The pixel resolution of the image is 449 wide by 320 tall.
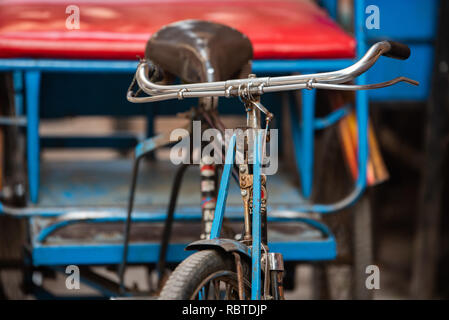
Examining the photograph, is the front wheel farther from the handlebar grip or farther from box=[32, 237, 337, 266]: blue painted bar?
box=[32, 237, 337, 266]: blue painted bar

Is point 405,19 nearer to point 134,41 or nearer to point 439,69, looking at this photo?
point 439,69

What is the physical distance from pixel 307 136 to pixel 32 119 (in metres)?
1.11

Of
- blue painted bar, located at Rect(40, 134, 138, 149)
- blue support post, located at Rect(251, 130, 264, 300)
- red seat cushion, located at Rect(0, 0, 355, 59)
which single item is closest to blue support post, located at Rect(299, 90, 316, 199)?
red seat cushion, located at Rect(0, 0, 355, 59)

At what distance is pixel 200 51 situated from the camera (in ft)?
6.79

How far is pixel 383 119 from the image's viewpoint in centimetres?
432

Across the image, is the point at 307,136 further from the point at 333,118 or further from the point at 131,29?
the point at 131,29

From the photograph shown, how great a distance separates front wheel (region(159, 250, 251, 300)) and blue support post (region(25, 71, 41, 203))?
1.23 m

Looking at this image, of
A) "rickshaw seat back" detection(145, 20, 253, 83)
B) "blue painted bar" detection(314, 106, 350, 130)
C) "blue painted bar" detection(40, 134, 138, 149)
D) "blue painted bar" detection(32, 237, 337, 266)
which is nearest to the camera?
"rickshaw seat back" detection(145, 20, 253, 83)

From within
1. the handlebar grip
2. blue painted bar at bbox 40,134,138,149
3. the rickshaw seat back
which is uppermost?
the handlebar grip

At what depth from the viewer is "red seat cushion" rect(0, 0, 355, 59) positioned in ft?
8.40

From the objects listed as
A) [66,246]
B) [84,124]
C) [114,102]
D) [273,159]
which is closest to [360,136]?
[273,159]

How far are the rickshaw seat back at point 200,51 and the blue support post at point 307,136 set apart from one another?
0.58 m

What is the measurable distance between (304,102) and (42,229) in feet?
3.81

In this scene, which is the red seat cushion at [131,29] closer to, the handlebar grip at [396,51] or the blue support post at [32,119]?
the blue support post at [32,119]
